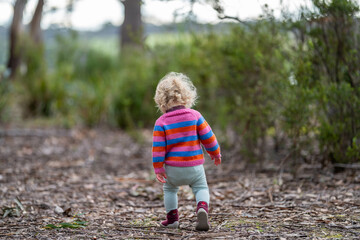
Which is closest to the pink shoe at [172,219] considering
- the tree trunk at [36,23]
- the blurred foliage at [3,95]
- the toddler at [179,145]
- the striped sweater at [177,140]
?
the toddler at [179,145]

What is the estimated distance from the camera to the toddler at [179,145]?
298 centimetres

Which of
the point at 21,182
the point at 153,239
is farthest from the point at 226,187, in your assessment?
the point at 21,182

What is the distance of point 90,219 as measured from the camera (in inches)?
134

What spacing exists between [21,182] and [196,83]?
3.06 meters

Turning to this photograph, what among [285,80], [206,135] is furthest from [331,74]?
[206,135]

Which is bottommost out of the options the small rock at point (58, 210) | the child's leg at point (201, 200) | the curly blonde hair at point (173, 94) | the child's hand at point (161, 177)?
the small rock at point (58, 210)

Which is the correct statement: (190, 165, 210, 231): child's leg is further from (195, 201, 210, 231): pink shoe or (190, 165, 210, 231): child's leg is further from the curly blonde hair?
the curly blonde hair

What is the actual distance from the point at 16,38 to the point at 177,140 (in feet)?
28.1

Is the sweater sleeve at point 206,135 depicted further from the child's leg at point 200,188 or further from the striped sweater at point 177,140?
the child's leg at point 200,188

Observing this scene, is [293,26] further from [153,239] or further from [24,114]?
[24,114]

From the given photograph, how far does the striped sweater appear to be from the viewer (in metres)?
2.98

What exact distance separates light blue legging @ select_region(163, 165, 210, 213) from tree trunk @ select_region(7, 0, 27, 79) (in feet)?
27.3

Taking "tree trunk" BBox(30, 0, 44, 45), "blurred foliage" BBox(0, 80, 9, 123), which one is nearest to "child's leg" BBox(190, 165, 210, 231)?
"blurred foliage" BBox(0, 80, 9, 123)

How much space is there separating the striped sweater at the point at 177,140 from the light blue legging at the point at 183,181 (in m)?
0.04
